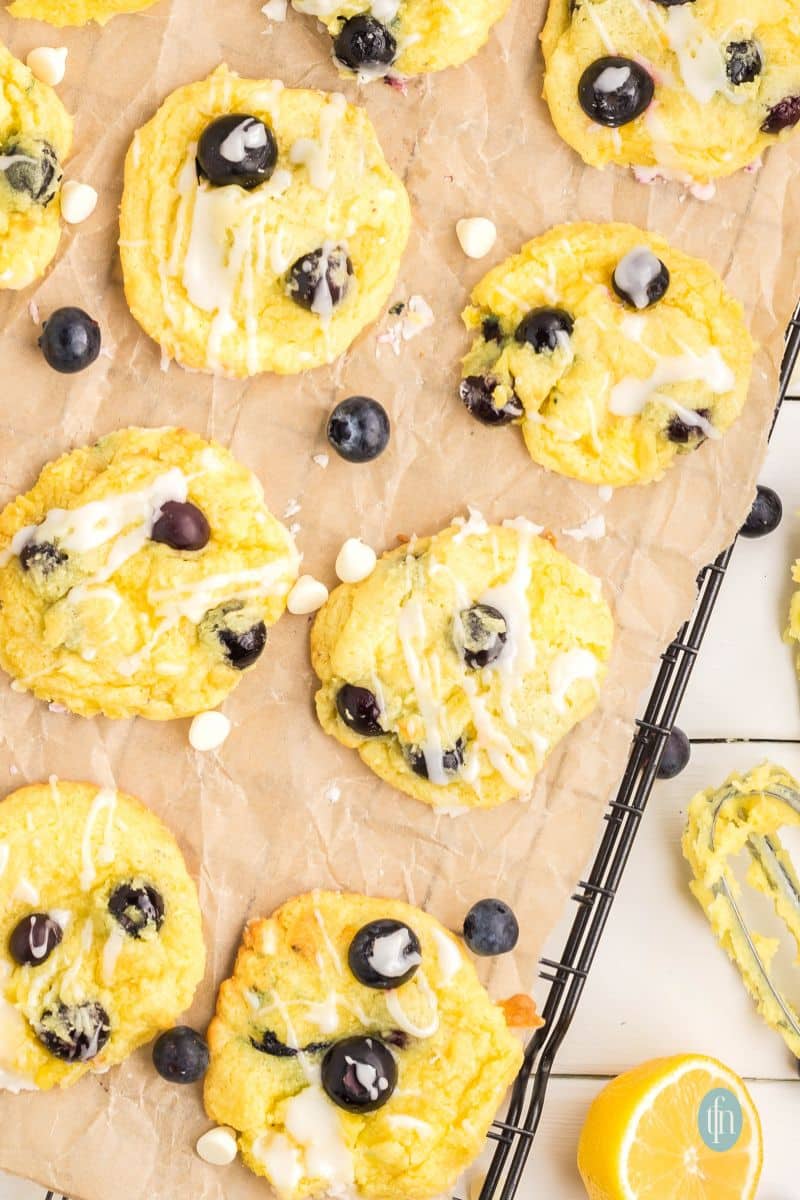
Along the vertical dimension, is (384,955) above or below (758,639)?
below

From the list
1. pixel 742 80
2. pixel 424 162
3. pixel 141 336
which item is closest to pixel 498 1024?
pixel 141 336

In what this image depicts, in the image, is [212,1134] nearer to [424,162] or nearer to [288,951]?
[288,951]

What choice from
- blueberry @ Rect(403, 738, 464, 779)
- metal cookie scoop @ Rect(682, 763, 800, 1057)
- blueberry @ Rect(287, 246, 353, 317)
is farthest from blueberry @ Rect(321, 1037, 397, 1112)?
blueberry @ Rect(287, 246, 353, 317)

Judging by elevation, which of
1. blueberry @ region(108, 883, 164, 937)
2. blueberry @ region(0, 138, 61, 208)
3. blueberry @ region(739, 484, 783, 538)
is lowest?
blueberry @ region(108, 883, 164, 937)

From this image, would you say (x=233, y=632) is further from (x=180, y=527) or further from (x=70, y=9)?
(x=70, y=9)

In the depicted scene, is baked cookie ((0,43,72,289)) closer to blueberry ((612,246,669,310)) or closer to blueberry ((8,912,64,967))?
blueberry ((612,246,669,310))

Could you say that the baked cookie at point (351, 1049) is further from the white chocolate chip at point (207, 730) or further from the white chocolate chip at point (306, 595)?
the white chocolate chip at point (306, 595)

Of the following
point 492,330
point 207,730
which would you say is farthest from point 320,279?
point 207,730
